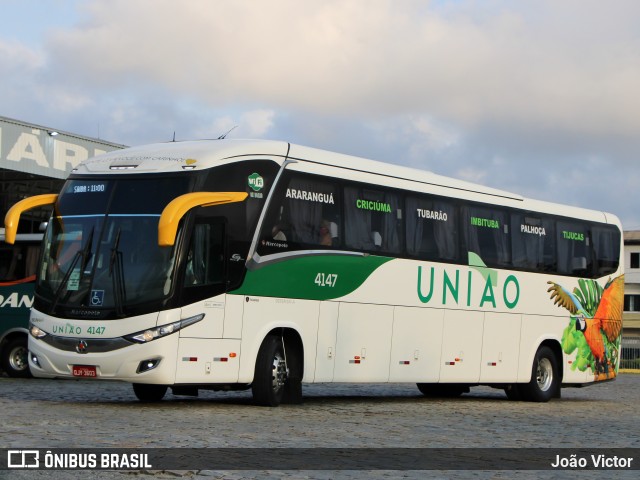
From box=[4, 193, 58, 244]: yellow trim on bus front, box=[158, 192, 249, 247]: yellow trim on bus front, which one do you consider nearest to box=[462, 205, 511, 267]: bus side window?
box=[158, 192, 249, 247]: yellow trim on bus front

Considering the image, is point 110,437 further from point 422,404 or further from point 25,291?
point 25,291

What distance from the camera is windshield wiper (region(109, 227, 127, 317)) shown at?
1622 centimetres

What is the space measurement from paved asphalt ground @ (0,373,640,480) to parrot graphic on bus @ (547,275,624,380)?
185cm

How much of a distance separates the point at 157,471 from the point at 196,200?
695cm

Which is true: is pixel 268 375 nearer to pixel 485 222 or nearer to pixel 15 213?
pixel 15 213

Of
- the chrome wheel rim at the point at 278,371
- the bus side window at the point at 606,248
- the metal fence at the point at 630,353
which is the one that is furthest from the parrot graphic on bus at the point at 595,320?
the metal fence at the point at 630,353

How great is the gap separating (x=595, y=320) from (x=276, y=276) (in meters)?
9.85

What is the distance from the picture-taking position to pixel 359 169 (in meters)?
19.6

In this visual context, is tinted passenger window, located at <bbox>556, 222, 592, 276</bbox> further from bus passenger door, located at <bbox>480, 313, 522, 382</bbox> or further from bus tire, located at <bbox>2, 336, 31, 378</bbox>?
bus tire, located at <bbox>2, 336, 31, 378</bbox>

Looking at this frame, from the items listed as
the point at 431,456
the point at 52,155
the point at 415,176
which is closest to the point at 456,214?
the point at 415,176

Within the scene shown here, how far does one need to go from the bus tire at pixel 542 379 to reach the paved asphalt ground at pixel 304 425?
25.4 inches

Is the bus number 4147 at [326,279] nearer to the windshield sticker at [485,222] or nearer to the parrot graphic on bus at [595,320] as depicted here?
the windshield sticker at [485,222]

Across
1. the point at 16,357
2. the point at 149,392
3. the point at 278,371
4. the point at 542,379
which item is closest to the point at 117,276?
the point at 278,371

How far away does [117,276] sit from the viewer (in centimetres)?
1638
